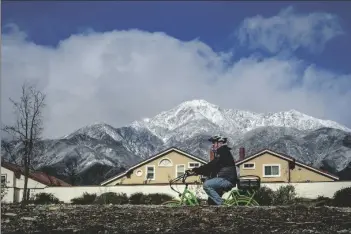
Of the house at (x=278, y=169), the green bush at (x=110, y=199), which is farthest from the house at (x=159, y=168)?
the green bush at (x=110, y=199)

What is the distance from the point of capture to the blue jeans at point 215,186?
899 cm

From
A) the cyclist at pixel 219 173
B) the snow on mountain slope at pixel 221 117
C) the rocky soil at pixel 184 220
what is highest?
the snow on mountain slope at pixel 221 117

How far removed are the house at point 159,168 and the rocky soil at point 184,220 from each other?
33042mm

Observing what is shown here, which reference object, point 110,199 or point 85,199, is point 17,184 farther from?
point 110,199

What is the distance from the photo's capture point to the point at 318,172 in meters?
39.3

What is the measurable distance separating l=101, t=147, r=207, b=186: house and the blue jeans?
32.3 m

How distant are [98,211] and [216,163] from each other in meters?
1.88

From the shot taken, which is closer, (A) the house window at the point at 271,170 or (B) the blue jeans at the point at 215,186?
(B) the blue jeans at the point at 215,186

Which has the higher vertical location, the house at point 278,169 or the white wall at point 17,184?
the house at point 278,169

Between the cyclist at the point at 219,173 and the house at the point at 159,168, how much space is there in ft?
106

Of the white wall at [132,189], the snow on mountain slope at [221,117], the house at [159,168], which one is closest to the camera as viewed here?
the snow on mountain slope at [221,117]

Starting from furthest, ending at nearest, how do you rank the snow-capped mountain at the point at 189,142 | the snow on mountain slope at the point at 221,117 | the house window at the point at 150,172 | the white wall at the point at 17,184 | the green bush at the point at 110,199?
the snow-capped mountain at the point at 189,142
the house window at the point at 150,172
the white wall at the point at 17,184
the snow on mountain slope at the point at 221,117
the green bush at the point at 110,199

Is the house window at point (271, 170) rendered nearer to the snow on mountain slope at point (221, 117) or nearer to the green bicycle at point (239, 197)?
the snow on mountain slope at point (221, 117)

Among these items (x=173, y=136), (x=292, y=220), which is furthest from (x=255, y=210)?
(x=173, y=136)
